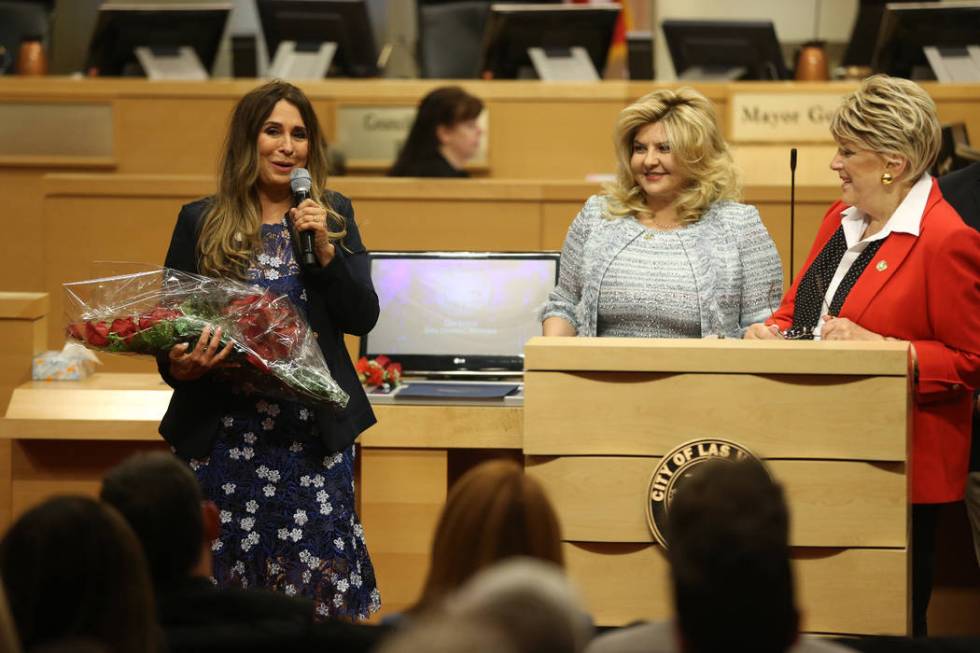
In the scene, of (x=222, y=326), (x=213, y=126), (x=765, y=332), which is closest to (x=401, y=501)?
(x=222, y=326)

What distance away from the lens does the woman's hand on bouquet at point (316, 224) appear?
9.24ft

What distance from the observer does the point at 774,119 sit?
6.55m

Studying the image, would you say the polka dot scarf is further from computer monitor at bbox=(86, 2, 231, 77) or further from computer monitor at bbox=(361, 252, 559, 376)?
computer monitor at bbox=(86, 2, 231, 77)

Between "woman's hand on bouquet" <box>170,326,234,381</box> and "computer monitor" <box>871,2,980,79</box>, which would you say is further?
"computer monitor" <box>871,2,980,79</box>

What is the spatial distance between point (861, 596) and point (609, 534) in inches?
18.3

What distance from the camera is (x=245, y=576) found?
2932 mm

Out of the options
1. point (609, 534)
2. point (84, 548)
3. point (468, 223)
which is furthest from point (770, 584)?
point (468, 223)

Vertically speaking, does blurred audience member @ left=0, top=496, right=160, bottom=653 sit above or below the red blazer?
below

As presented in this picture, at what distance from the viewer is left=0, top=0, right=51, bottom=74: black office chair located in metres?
8.37

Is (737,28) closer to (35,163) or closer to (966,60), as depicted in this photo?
(966,60)

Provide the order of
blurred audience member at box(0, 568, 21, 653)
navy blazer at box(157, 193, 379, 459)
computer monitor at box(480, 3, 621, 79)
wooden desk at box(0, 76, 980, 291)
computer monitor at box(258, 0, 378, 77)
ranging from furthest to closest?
computer monitor at box(258, 0, 378, 77) → computer monitor at box(480, 3, 621, 79) → wooden desk at box(0, 76, 980, 291) → navy blazer at box(157, 193, 379, 459) → blurred audience member at box(0, 568, 21, 653)

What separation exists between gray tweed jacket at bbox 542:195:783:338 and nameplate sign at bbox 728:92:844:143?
3.43 metres

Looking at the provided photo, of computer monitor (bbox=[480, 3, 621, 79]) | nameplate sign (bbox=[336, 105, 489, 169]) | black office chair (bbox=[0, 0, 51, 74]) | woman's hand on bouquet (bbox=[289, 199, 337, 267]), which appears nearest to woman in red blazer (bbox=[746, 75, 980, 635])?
woman's hand on bouquet (bbox=[289, 199, 337, 267])

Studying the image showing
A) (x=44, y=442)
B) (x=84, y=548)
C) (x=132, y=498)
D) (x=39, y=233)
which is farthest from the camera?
(x=39, y=233)
